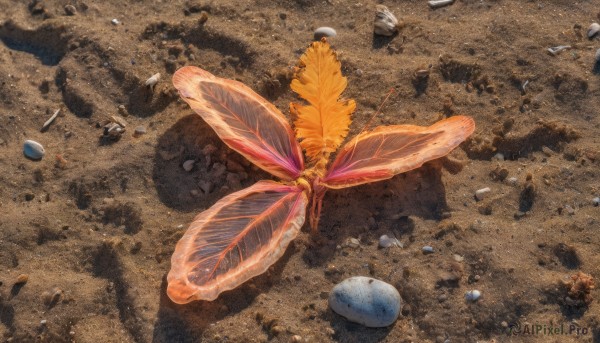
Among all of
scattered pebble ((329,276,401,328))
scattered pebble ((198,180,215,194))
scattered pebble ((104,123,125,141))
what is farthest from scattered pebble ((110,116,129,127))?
scattered pebble ((329,276,401,328))

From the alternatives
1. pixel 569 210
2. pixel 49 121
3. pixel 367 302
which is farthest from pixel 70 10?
pixel 569 210

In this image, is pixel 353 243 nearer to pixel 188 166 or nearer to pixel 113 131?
pixel 188 166

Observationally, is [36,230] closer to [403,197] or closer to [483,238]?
[403,197]

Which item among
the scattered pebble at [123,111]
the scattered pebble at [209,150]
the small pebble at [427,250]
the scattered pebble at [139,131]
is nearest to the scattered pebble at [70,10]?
the scattered pebble at [123,111]

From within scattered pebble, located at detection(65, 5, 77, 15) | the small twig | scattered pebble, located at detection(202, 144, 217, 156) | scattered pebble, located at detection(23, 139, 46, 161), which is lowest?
scattered pebble, located at detection(23, 139, 46, 161)

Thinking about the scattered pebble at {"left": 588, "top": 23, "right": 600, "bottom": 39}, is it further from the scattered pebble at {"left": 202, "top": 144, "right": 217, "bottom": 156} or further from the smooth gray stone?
the scattered pebble at {"left": 202, "top": 144, "right": 217, "bottom": 156}

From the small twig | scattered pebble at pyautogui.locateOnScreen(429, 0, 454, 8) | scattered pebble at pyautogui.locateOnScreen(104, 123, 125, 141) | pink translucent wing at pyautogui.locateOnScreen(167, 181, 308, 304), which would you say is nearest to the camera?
pink translucent wing at pyautogui.locateOnScreen(167, 181, 308, 304)

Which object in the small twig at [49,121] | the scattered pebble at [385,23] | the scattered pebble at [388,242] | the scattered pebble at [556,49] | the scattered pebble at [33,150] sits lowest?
the scattered pebble at [33,150]

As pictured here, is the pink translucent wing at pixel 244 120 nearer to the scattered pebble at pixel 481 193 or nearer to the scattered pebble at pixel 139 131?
the scattered pebble at pixel 139 131
